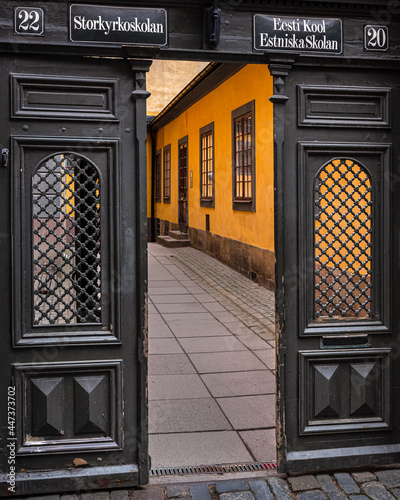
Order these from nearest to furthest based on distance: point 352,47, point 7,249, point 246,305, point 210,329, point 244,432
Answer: point 7,249
point 352,47
point 244,432
point 210,329
point 246,305

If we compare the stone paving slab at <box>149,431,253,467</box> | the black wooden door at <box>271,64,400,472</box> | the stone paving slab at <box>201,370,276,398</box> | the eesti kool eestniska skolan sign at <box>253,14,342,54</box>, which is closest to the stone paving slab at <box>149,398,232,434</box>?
the stone paving slab at <box>149,431,253,467</box>

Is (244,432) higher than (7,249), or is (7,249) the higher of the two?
(7,249)

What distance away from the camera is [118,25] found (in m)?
3.88

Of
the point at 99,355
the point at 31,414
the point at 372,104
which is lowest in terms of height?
the point at 31,414

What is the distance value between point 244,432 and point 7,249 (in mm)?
2277

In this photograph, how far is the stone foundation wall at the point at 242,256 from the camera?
11359 mm

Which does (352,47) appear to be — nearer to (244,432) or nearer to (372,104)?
(372,104)

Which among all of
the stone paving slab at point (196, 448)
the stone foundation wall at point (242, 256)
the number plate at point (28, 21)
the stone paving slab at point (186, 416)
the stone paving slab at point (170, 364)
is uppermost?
the number plate at point (28, 21)

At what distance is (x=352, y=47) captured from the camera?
4148mm

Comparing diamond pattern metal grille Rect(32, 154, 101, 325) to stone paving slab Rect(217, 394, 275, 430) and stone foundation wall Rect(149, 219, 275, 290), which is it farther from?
stone foundation wall Rect(149, 219, 275, 290)

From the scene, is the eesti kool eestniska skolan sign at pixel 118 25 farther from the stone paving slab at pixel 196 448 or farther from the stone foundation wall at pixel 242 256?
the stone foundation wall at pixel 242 256

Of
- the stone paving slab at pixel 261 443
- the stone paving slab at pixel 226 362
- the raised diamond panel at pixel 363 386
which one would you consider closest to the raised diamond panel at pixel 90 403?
the stone paving slab at pixel 261 443

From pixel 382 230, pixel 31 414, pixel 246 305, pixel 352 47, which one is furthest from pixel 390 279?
pixel 246 305

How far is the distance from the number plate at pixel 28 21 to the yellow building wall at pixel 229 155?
737 cm
